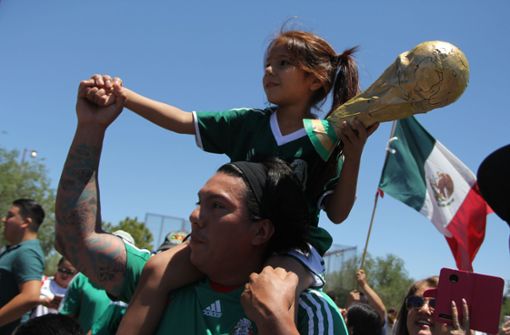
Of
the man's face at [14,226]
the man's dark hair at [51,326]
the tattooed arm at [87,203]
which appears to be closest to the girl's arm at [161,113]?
the tattooed arm at [87,203]

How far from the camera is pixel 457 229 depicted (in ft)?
29.8

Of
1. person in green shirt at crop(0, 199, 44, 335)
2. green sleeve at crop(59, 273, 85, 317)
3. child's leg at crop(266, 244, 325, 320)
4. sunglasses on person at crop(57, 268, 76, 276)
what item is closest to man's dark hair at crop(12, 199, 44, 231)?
person in green shirt at crop(0, 199, 44, 335)

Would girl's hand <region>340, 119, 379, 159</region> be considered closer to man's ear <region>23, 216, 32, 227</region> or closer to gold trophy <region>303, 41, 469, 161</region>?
gold trophy <region>303, 41, 469, 161</region>

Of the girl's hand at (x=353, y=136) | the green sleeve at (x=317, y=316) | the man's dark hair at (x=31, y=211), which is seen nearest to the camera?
the green sleeve at (x=317, y=316)

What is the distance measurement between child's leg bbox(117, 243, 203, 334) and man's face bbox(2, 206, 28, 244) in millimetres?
4073

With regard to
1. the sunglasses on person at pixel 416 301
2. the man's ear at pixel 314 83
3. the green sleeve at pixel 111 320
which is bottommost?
the green sleeve at pixel 111 320

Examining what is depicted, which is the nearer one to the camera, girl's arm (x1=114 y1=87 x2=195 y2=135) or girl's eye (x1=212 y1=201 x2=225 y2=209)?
girl's eye (x1=212 y1=201 x2=225 y2=209)

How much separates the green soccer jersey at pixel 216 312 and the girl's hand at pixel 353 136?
603 millimetres

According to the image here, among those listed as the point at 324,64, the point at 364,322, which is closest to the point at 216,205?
the point at 324,64

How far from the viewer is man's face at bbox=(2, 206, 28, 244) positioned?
5691mm

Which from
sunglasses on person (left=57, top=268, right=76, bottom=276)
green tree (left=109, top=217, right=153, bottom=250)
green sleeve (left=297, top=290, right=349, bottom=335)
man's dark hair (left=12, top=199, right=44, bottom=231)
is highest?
green sleeve (left=297, top=290, right=349, bottom=335)

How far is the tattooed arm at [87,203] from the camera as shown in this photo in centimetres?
203

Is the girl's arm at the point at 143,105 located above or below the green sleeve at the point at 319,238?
above

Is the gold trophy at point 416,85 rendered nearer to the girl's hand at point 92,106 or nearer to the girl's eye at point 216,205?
the girl's eye at point 216,205
